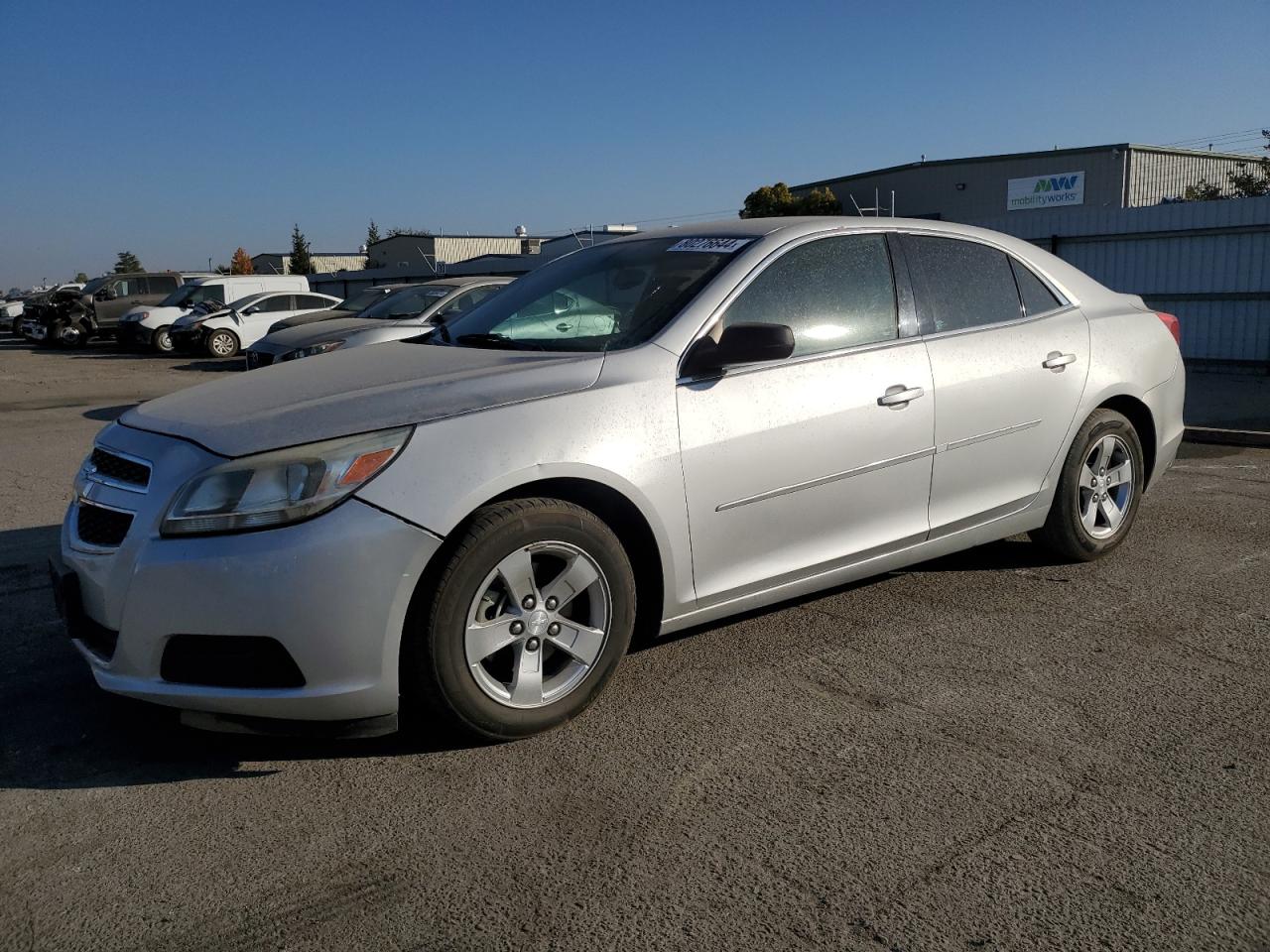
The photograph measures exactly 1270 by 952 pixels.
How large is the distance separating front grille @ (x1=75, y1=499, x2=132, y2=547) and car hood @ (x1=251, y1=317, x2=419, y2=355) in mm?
8211

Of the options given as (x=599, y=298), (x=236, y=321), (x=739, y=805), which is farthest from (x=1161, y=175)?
(x=739, y=805)

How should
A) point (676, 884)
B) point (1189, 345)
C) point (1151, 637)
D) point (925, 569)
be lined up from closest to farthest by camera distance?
point (676, 884)
point (1151, 637)
point (925, 569)
point (1189, 345)

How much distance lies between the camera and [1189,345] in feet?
48.1

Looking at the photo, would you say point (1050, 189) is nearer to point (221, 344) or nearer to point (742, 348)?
point (221, 344)

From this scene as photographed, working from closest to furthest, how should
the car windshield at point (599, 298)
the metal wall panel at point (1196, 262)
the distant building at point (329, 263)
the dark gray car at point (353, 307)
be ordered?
the car windshield at point (599, 298) → the metal wall panel at point (1196, 262) → the dark gray car at point (353, 307) → the distant building at point (329, 263)

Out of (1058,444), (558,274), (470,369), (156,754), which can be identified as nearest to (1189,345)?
(1058,444)

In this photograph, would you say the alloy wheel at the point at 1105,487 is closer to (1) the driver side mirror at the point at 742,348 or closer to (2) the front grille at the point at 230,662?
(1) the driver side mirror at the point at 742,348

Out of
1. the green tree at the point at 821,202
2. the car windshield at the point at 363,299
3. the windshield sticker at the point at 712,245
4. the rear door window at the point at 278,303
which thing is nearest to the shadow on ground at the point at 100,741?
the windshield sticker at the point at 712,245

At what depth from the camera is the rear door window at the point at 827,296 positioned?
404 centimetres

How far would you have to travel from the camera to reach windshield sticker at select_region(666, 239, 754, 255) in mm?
4152

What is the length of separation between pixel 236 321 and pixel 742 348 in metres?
22.8

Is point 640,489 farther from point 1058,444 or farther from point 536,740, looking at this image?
point 1058,444

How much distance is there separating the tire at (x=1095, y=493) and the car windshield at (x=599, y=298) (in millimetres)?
2001

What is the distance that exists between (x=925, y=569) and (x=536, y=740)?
2.51 m
